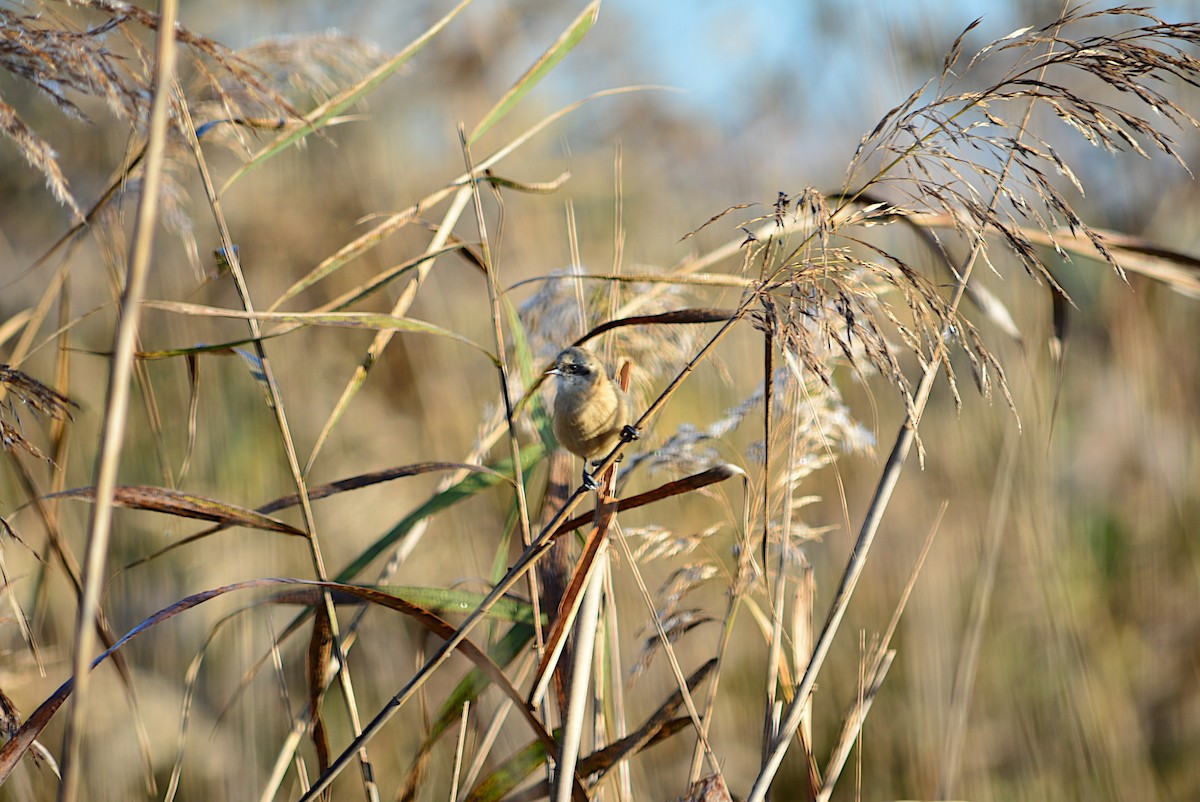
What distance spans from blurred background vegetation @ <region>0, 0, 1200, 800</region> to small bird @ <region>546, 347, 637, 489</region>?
114 mm

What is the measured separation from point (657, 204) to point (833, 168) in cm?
73

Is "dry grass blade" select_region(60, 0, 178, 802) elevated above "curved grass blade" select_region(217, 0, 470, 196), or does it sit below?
below

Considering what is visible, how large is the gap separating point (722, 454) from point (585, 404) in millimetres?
341

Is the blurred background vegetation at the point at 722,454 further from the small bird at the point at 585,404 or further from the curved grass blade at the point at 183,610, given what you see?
the curved grass blade at the point at 183,610

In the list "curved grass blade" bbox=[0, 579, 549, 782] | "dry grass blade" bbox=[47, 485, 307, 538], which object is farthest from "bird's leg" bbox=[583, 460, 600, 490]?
"dry grass blade" bbox=[47, 485, 307, 538]

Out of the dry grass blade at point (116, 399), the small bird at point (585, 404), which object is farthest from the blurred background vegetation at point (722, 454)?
the dry grass blade at point (116, 399)

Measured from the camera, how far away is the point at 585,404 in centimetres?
179

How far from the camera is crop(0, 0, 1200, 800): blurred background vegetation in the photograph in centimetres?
219

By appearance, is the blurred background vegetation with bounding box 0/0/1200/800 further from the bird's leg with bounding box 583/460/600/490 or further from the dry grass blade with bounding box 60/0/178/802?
the dry grass blade with bounding box 60/0/178/802

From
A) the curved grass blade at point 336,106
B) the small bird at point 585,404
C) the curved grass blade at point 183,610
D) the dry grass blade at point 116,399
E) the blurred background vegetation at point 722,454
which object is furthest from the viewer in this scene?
the blurred background vegetation at point 722,454

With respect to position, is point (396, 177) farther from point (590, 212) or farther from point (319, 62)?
point (319, 62)

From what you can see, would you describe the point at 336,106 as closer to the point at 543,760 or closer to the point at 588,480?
the point at 588,480

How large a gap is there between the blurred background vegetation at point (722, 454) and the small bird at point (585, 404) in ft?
0.37

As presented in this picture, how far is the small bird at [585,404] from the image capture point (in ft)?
5.75
